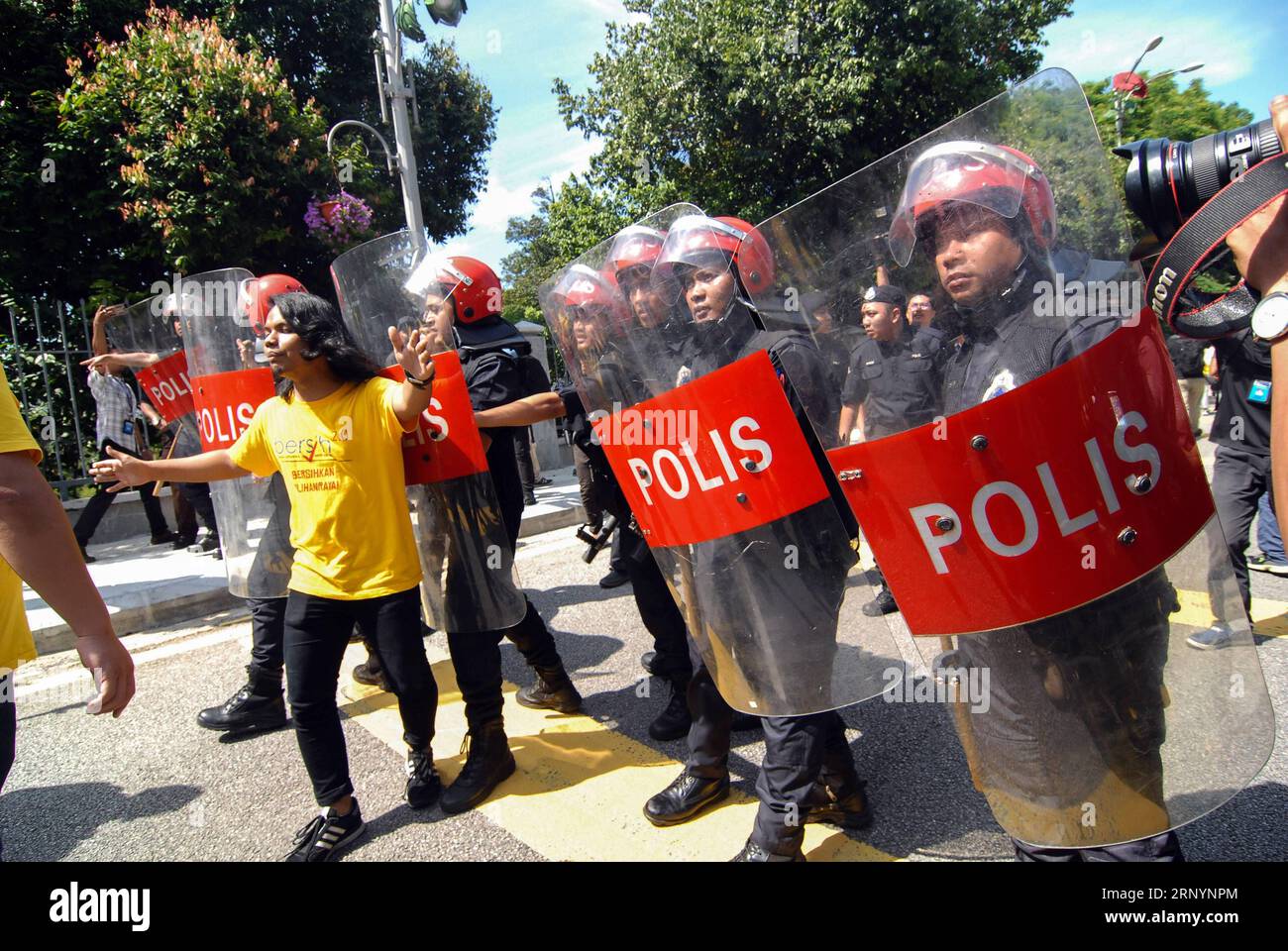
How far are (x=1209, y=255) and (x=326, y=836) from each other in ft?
9.12

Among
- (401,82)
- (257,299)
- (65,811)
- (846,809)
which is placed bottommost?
(846,809)

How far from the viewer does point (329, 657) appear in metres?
2.57

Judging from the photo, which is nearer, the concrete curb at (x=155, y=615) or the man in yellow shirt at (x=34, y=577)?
the man in yellow shirt at (x=34, y=577)

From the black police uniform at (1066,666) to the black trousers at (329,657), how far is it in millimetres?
1849

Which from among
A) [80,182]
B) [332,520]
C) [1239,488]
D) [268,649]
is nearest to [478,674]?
[332,520]

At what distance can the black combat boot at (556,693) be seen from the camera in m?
3.56

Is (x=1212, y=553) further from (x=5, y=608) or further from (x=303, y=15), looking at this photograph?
(x=303, y=15)

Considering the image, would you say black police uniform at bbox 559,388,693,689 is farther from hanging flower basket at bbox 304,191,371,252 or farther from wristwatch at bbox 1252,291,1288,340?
hanging flower basket at bbox 304,191,371,252

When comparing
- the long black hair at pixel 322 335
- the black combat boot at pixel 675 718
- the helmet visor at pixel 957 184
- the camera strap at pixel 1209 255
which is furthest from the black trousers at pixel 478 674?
the camera strap at pixel 1209 255

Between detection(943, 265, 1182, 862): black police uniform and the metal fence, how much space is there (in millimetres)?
8144

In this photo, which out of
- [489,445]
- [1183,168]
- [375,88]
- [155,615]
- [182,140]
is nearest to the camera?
[1183,168]

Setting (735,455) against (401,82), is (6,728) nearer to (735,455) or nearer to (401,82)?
(735,455)

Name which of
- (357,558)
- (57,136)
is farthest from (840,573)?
(57,136)

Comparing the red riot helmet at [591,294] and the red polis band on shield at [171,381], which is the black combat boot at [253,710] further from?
the red riot helmet at [591,294]
